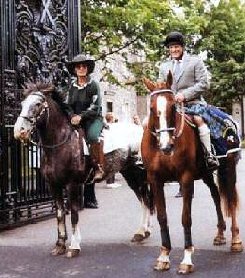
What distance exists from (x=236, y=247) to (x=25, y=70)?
5.16m

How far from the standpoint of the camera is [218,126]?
831 centimetres

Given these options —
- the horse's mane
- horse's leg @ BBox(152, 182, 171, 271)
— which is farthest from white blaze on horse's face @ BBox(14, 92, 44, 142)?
horse's leg @ BBox(152, 182, 171, 271)

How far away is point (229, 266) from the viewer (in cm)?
726

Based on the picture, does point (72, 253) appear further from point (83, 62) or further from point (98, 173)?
point (83, 62)

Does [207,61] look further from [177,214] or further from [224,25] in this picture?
[177,214]

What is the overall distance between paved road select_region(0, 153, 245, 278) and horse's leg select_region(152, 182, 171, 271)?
106 mm

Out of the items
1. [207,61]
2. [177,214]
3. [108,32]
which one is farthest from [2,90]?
[207,61]

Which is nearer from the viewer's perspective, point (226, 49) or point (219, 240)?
point (219, 240)

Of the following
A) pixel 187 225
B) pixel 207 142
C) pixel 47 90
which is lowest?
pixel 187 225

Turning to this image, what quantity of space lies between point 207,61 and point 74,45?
3859 cm

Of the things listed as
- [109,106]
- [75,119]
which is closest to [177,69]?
[75,119]

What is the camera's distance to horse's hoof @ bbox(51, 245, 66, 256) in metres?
8.25

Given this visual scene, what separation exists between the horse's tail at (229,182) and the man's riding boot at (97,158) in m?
1.69

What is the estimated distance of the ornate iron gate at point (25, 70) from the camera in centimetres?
1051
